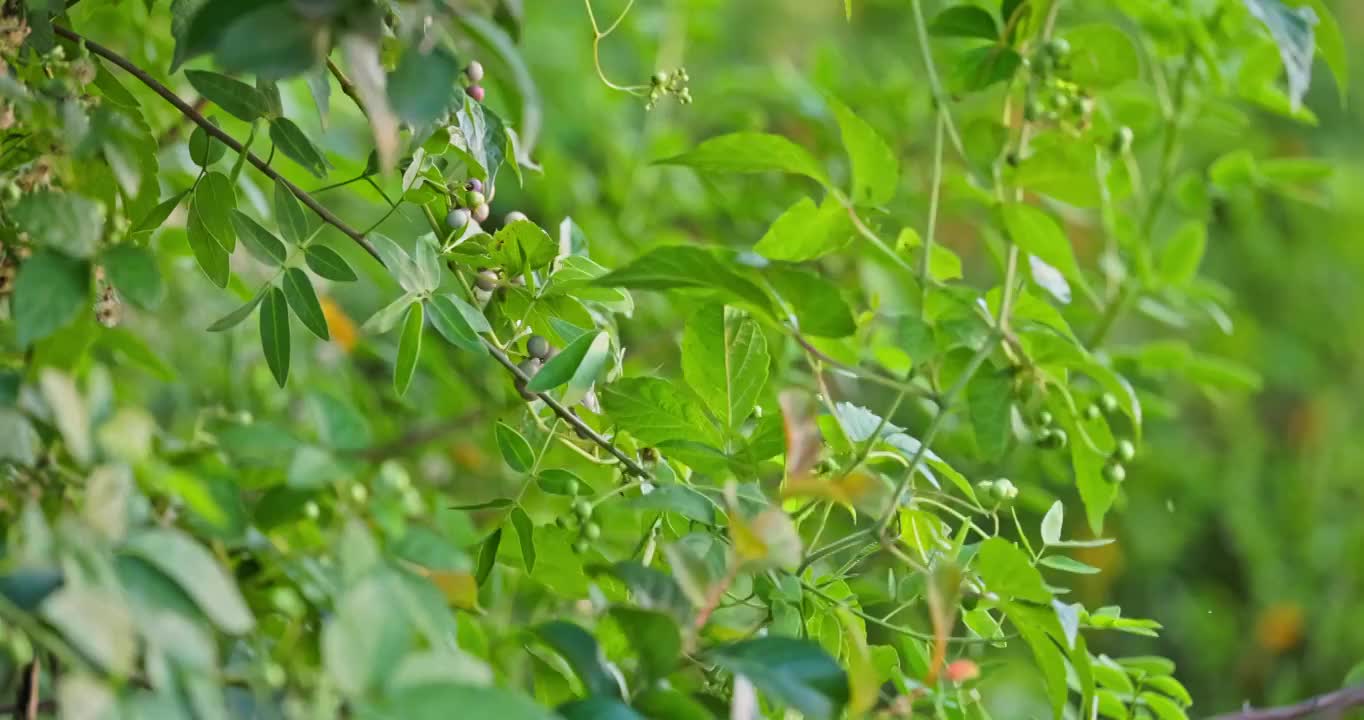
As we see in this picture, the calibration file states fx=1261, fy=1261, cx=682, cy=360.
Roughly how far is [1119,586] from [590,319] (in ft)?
4.73

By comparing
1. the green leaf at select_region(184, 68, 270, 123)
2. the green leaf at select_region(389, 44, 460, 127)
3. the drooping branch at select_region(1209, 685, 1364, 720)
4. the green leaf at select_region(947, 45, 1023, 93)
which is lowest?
the drooping branch at select_region(1209, 685, 1364, 720)

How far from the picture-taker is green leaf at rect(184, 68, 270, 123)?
43 cm

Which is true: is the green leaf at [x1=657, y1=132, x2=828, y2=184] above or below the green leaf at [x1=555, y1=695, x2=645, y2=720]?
above

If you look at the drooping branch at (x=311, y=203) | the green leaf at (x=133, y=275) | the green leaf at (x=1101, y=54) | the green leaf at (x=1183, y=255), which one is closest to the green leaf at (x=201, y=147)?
the drooping branch at (x=311, y=203)

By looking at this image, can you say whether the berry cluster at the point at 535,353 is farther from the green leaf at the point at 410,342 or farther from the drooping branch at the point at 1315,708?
the drooping branch at the point at 1315,708

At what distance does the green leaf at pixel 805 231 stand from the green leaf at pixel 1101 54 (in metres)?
0.17

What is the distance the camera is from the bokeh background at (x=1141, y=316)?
0.96 m

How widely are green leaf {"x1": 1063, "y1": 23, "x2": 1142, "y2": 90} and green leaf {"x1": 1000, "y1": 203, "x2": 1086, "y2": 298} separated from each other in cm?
13

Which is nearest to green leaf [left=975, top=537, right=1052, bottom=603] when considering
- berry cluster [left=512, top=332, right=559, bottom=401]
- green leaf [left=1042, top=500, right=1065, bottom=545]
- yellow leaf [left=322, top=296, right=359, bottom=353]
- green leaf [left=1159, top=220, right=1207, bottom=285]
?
green leaf [left=1042, top=500, right=1065, bottom=545]

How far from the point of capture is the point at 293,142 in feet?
A: 1.42

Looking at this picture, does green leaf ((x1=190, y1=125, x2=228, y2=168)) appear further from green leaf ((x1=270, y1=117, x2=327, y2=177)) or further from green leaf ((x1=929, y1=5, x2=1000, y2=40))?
green leaf ((x1=929, y1=5, x2=1000, y2=40))

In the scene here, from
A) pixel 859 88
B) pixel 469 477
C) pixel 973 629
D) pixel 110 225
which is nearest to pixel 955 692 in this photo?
pixel 973 629

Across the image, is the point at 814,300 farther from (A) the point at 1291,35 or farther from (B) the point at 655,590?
(A) the point at 1291,35

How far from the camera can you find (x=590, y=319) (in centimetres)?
46
